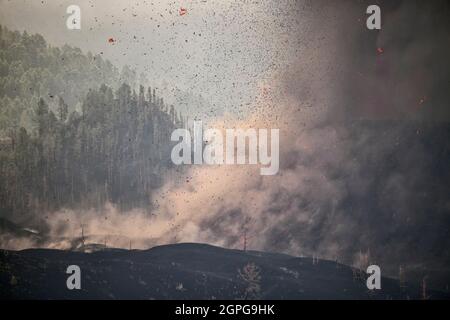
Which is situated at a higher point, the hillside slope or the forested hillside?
the forested hillside

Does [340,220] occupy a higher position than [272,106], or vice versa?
[272,106]

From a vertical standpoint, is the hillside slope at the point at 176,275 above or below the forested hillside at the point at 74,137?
below

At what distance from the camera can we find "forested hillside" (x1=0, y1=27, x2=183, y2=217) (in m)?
10.1

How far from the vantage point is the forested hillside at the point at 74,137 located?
10.1 meters

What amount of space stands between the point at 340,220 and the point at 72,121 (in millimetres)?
3411

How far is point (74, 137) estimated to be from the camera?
10.2 m

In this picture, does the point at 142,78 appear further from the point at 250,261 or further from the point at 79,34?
the point at 250,261

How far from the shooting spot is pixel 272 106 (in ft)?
33.4

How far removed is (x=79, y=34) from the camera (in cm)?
1003

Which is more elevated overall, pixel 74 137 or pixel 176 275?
pixel 74 137
